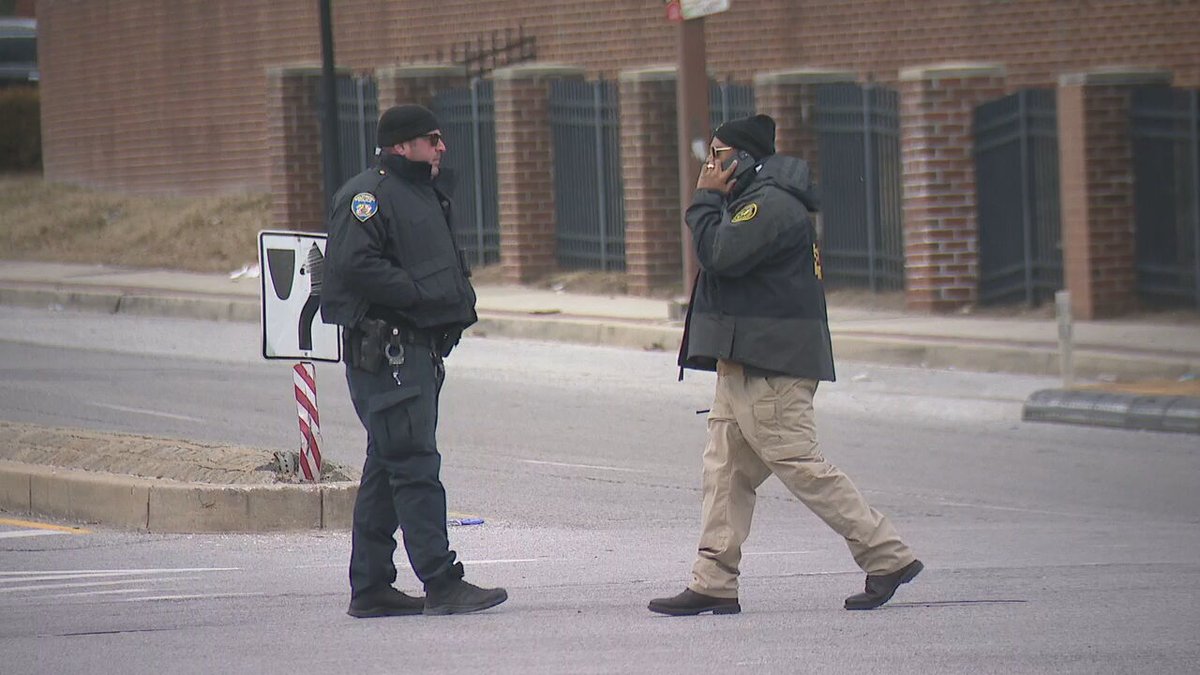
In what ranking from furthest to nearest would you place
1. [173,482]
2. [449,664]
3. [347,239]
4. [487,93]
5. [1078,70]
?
[487,93] < [1078,70] < [173,482] < [347,239] < [449,664]

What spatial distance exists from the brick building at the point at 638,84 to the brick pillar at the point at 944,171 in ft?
0.06

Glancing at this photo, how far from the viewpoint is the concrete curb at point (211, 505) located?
9070 mm

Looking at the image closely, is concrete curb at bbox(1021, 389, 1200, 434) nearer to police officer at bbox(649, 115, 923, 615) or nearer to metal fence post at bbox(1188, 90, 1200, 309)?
metal fence post at bbox(1188, 90, 1200, 309)

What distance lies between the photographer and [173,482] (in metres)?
9.32

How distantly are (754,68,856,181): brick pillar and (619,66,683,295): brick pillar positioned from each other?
1218 millimetres

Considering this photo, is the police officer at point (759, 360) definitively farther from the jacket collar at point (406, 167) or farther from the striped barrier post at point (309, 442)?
the striped barrier post at point (309, 442)

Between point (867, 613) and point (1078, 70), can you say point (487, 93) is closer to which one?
point (1078, 70)

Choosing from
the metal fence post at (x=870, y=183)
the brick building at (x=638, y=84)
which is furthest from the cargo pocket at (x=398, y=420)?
the metal fence post at (x=870, y=183)

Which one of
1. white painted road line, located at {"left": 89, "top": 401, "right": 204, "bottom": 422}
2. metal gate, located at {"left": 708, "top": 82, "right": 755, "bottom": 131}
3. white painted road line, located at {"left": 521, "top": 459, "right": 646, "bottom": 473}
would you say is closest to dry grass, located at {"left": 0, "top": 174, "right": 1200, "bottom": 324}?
metal gate, located at {"left": 708, "top": 82, "right": 755, "bottom": 131}

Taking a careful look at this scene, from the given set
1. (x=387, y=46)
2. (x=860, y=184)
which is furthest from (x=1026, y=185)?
(x=387, y=46)

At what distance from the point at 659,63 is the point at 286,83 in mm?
4574

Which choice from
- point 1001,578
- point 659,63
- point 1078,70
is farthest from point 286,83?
point 1001,578

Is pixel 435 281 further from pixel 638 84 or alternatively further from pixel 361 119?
pixel 361 119

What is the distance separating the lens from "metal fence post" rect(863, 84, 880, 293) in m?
19.2
